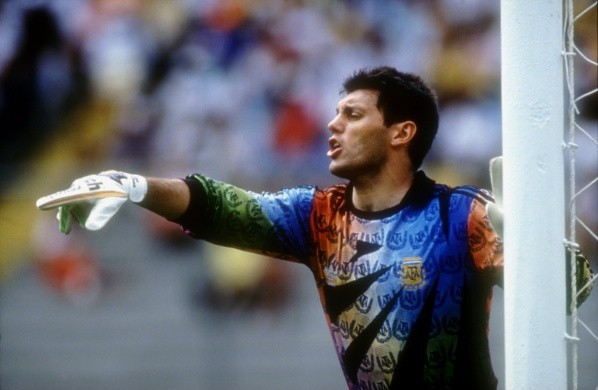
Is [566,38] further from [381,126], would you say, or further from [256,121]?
[256,121]

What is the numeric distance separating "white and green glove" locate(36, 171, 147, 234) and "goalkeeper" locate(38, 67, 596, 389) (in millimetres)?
87

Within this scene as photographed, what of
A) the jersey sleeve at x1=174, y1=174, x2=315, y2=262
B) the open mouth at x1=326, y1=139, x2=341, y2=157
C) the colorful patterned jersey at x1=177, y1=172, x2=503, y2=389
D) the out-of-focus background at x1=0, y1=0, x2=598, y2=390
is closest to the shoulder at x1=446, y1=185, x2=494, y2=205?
the colorful patterned jersey at x1=177, y1=172, x2=503, y2=389

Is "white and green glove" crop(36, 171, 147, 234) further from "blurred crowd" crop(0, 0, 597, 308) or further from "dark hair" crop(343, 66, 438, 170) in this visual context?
"blurred crowd" crop(0, 0, 597, 308)

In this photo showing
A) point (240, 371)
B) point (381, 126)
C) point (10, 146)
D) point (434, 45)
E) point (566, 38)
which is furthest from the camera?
point (434, 45)

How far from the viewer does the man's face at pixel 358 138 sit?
3.75m

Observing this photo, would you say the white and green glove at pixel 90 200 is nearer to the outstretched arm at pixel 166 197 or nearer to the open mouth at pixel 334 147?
the outstretched arm at pixel 166 197

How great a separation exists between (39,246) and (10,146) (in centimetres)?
80

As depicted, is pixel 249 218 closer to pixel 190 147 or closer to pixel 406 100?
pixel 406 100

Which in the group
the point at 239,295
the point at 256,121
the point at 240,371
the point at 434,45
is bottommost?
the point at 240,371

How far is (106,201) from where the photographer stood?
3.11 m

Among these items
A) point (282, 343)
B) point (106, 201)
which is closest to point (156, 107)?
point (282, 343)

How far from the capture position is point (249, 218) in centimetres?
372

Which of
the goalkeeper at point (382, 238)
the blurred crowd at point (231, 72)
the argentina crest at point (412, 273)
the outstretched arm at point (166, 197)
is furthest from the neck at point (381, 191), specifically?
the blurred crowd at point (231, 72)

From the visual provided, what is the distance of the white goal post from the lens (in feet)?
9.32
